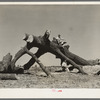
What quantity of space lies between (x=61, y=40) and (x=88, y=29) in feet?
0.62

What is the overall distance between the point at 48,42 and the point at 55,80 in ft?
0.82

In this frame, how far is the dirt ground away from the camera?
6.59ft

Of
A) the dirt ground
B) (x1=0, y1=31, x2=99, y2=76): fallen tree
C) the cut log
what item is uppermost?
(x1=0, y1=31, x2=99, y2=76): fallen tree

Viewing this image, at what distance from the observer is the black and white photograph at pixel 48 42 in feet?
6.64

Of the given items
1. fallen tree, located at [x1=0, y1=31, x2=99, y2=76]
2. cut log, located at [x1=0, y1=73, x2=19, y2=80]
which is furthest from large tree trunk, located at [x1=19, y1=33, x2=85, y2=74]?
cut log, located at [x1=0, y1=73, x2=19, y2=80]

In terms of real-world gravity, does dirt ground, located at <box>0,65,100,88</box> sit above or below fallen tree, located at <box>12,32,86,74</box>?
below

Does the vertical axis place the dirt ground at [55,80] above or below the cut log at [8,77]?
below

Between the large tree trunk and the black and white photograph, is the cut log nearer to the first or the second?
the black and white photograph

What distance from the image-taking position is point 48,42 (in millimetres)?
2059

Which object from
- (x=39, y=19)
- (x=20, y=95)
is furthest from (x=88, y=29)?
(x=20, y=95)

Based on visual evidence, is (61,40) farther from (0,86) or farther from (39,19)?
(0,86)

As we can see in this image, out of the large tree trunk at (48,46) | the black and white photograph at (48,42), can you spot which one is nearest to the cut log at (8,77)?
the black and white photograph at (48,42)

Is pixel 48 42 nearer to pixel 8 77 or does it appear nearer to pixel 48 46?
pixel 48 46

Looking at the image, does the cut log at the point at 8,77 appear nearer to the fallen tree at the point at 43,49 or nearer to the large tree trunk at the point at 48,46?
the fallen tree at the point at 43,49
